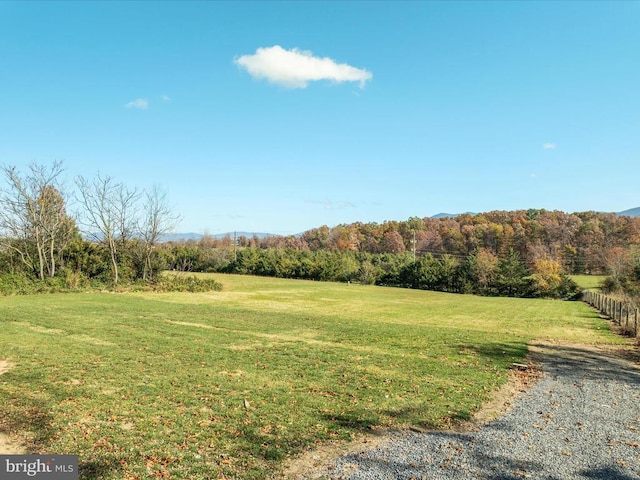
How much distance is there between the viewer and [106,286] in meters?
33.7

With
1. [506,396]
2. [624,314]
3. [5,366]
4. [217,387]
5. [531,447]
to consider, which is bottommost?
[624,314]

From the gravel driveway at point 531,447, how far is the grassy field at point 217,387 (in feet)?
2.35

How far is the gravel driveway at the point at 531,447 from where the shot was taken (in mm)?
4957

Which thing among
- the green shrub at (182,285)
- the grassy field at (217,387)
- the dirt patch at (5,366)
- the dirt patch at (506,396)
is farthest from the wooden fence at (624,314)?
the green shrub at (182,285)

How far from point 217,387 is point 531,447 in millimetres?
5889

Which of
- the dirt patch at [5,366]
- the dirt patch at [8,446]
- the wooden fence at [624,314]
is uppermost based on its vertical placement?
the dirt patch at [8,446]

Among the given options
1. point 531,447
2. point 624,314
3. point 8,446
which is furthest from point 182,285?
point 531,447

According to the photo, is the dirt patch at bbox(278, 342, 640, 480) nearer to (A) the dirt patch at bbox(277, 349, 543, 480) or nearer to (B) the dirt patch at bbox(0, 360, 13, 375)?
(A) the dirt patch at bbox(277, 349, 543, 480)

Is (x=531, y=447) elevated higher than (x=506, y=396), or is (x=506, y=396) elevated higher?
(x=531, y=447)

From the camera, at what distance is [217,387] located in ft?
27.1

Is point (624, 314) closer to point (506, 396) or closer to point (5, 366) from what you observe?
point (506, 396)

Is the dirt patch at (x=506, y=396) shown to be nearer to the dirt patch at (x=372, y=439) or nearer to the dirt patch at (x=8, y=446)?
the dirt patch at (x=372, y=439)

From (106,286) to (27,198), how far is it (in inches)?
365

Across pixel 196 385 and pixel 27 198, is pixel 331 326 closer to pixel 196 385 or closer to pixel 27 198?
pixel 196 385
